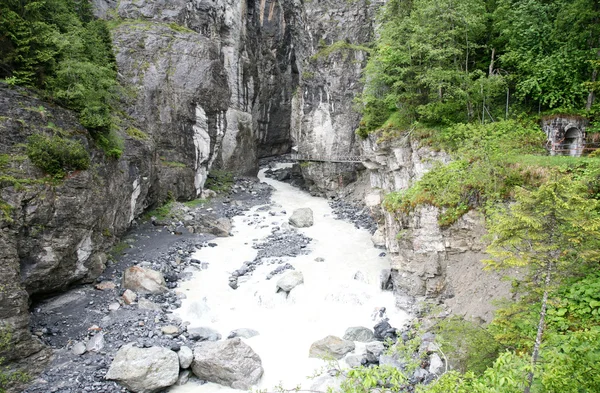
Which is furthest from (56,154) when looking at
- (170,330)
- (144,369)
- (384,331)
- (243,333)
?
(384,331)

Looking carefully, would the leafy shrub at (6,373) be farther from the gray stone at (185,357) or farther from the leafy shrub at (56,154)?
the leafy shrub at (56,154)

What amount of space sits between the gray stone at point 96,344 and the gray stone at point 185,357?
2734mm

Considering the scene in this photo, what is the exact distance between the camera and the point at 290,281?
14.9 m

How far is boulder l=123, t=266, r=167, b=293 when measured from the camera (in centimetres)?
→ 1469

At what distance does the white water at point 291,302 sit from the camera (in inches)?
439

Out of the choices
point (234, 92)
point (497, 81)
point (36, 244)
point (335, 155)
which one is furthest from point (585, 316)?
point (234, 92)

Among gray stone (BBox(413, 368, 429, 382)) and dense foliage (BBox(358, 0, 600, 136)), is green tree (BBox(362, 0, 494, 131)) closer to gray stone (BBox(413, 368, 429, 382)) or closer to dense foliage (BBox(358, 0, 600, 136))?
dense foliage (BBox(358, 0, 600, 136))

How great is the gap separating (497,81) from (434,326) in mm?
9749

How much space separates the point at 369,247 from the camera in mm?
19094

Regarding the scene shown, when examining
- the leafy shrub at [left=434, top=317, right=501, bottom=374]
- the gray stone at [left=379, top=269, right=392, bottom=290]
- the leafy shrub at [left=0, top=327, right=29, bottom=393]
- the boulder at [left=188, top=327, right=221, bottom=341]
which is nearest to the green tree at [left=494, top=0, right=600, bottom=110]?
the gray stone at [left=379, top=269, right=392, bottom=290]

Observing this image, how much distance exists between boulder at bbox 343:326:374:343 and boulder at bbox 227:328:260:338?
3.22 m

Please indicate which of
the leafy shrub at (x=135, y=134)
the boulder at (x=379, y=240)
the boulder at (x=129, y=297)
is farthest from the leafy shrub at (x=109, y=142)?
the boulder at (x=379, y=240)

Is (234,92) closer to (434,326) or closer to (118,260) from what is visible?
(118,260)

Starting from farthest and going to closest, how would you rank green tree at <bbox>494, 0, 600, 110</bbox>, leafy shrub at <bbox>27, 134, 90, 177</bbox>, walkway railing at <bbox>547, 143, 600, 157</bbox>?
green tree at <bbox>494, 0, 600, 110</bbox> → walkway railing at <bbox>547, 143, 600, 157</bbox> → leafy shrub at <bbox>27, 134, 90, 177</bbox>
